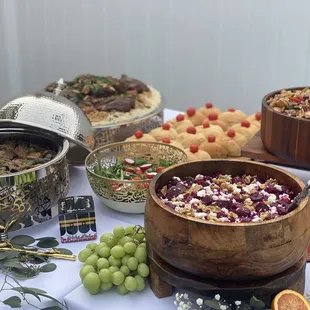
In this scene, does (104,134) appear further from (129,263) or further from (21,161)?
(129,263)

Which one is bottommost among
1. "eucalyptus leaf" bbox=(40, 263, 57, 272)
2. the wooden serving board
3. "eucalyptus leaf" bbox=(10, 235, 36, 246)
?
"eucalyptus leaf" bbox=(40, 263, 57, 272)

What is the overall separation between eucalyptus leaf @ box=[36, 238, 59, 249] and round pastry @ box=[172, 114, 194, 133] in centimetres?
76

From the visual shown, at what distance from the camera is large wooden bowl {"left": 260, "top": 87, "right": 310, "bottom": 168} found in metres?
1.33

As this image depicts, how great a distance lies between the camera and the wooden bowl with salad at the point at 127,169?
1285mm

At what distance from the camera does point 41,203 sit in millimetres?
1242

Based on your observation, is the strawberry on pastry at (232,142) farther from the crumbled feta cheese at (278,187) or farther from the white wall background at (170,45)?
the white wall background at (170,45)

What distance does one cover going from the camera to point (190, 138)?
65.6 inches

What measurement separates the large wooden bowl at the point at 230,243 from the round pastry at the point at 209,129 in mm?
763

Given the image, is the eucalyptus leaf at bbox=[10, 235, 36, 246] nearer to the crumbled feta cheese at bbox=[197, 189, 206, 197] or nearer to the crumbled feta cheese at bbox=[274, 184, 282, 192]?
the crumbled feta cheese at bbox=[197, 189, 206, 197]

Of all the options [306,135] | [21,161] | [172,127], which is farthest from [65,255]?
[172,127]

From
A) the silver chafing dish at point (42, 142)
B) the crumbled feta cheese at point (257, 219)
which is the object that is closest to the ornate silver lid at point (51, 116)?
the silver chafing dish at point (42, 142)

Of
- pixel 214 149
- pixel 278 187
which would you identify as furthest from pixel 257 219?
pixel 214 149

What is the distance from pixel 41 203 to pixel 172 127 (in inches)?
29.0

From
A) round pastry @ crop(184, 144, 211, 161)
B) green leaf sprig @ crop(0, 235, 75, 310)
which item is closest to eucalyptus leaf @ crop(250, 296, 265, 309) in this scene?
green leaf sprig @ crop(0, 235, 75, 310)
